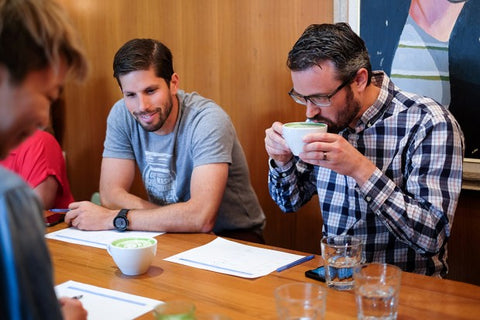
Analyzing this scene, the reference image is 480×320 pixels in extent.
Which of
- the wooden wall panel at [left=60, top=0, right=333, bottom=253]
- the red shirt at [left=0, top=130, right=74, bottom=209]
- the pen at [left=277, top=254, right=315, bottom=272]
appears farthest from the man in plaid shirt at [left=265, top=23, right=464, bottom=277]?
the red shirt at [left=0, top=130, right=74, bottom=209]

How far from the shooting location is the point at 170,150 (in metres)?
2.36

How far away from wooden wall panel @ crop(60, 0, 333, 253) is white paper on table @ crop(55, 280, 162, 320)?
1487mm

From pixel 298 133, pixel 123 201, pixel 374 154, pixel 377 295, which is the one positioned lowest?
pixel 123 201

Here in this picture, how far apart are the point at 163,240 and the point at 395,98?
2.83 feet

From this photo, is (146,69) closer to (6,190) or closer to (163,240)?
(163,240)

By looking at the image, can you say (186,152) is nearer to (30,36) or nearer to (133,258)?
(133,258)

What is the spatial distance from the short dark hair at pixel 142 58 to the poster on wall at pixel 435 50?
2.68 feet

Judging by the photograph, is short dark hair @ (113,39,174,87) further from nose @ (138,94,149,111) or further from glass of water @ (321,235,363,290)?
glass of water @ (321,235,363,290)

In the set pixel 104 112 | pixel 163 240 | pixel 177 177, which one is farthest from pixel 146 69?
pixel 104 112

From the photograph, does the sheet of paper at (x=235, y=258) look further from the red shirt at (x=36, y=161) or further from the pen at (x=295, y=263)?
the red shirt at (x=36, y=161)

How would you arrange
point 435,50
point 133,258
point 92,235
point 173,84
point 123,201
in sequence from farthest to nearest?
point 173,84
point 123,201
point 435,50
point 92,235
point 133,258

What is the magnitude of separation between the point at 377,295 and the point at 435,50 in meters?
1.30

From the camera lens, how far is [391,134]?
5.94 ft

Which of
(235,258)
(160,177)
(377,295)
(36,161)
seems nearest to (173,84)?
(160,177)
